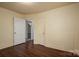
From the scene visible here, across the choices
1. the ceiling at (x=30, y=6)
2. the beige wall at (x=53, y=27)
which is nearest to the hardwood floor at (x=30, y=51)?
the beige wall at (x=53, y=27)

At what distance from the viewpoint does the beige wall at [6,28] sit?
68.7 inches

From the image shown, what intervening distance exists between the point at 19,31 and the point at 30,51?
0.42 metres

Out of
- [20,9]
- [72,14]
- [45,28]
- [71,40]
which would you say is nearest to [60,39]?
[71,40]

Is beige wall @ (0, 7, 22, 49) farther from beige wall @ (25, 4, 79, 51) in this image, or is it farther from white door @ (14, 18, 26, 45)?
beige wall @ (25, 4, 79, 51)

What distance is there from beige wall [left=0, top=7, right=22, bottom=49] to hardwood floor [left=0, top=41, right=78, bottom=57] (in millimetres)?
118

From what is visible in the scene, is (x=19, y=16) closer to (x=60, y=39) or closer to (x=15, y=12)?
(x=15, y=12)

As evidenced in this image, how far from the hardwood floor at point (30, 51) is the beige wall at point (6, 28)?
118 mm

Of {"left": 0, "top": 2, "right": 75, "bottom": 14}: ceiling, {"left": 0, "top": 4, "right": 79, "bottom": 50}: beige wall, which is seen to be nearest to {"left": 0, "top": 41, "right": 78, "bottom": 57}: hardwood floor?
{"left": 0, "top": 4, "right": 79, "bottom": 50}: beige wall

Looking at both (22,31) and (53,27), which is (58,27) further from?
(22,31)

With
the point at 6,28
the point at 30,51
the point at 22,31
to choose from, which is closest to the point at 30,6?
the point at 22,31

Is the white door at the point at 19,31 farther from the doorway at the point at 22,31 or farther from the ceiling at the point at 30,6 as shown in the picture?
the ceiling at the point at 30,6

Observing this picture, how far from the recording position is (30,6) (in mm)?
1755

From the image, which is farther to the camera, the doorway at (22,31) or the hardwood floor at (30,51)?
the doorway at (22,31)

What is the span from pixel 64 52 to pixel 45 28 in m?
0.54
